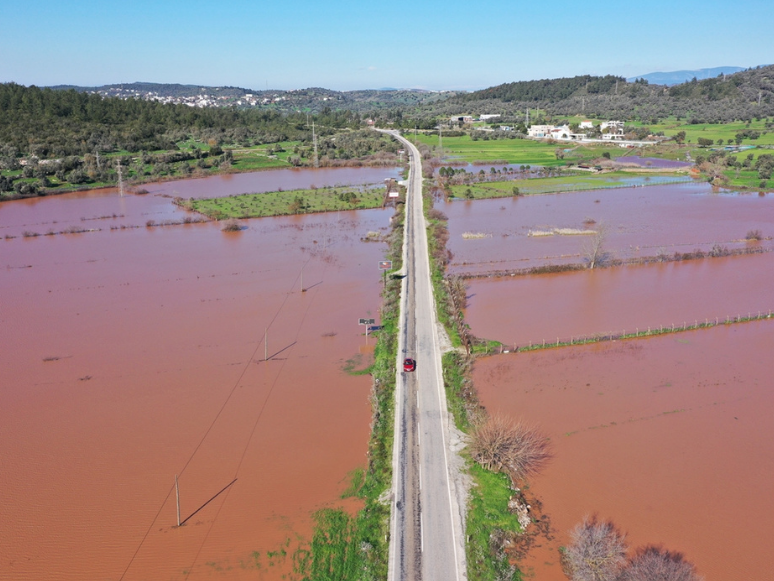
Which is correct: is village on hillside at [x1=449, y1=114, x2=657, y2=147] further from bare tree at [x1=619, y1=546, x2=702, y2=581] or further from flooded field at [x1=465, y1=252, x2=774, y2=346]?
bare tree at [x1=619, y1=546, x2=702, y2=581]

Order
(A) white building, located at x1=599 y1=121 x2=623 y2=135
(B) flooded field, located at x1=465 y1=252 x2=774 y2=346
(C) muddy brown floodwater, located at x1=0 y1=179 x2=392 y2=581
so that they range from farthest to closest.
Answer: (A) white building, located at x1=599 y1=121 x2=623 y2=135 → (B) flooded field, located at x1=465 y1=252 x2=774 y2=346 → (C) muddy brown floodwater, located at x1=0 y1=179 x2=392 y2=581

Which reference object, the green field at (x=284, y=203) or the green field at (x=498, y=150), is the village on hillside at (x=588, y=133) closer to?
the green field at (x=498, y=150)

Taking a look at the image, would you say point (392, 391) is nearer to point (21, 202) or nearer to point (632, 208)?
point (632, 208)

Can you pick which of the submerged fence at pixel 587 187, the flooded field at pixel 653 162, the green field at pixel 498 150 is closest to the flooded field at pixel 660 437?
the submerged fence at pixel 587 187

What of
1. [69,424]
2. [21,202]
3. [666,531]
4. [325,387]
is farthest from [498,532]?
[21,202]

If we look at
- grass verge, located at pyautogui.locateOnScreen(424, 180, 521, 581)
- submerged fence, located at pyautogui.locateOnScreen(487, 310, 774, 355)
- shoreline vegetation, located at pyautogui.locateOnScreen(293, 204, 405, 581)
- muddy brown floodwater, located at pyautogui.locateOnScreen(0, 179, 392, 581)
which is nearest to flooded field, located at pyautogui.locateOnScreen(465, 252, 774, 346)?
submerged fence, located at pyautogui.locateOnScreen(487, 310, 774, 355)

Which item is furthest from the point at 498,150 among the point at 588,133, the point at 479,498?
the point at 479,498
